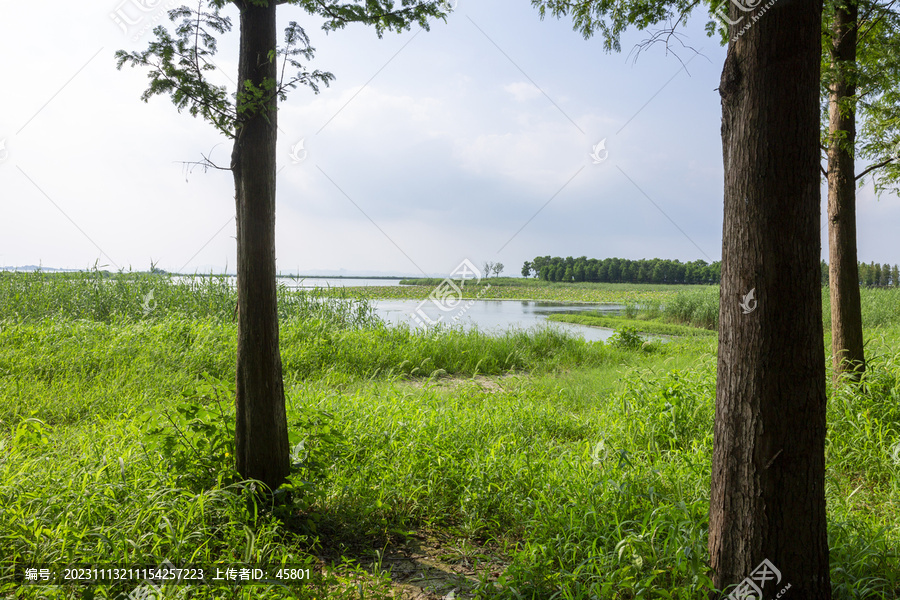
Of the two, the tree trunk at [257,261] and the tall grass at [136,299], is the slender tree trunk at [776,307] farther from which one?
the tall grass at [136,299]

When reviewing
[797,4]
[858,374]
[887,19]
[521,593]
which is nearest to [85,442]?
[521,593]

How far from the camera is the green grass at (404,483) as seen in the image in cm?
211

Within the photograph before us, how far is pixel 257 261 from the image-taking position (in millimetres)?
2596

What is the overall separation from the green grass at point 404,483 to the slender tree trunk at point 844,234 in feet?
1.18

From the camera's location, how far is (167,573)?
1.96m

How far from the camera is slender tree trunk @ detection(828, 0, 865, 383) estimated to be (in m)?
4.59

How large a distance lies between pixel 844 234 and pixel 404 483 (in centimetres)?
480

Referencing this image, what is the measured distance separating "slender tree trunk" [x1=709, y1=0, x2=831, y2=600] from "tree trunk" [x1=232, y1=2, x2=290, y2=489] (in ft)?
7.44

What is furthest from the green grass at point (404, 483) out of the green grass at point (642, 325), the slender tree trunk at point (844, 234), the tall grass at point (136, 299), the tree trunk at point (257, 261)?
the green grass at point (642, 325)

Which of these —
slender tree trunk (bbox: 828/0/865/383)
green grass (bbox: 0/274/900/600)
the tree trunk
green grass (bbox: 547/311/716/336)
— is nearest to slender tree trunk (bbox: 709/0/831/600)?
green grass (bbox: 0/274/900/600)

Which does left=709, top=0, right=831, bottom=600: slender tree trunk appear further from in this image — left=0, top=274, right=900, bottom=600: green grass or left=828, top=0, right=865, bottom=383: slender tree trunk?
left=828, top=0, right=865, bottom=383: slender tree trunk

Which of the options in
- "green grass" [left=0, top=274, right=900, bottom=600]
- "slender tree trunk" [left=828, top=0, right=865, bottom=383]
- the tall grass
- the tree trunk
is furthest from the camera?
the tall grass

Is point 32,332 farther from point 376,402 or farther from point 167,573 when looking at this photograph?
point 167,573

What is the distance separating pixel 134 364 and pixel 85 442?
8.07 ft
